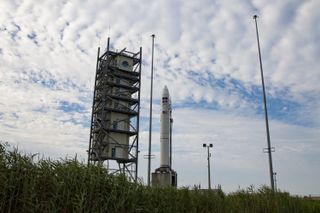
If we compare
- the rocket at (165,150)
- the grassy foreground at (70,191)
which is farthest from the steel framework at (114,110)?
the grassy foreground at (70,191)

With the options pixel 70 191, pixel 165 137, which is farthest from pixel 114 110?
pixel 70 191

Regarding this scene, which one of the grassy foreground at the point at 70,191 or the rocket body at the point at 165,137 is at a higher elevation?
the rocket body at the point at 165,137

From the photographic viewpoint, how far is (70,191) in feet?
26.6

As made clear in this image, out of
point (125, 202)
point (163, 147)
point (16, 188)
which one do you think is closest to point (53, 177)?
point (16, 188)

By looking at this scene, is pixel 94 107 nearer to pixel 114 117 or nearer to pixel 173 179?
pixel 114 117

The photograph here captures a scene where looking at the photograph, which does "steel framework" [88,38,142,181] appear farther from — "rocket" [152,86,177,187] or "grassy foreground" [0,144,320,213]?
"grassy foreground" [0,144,320,213]

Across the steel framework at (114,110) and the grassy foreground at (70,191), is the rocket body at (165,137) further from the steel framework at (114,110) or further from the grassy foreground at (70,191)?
the grassy foreground at (70,191)

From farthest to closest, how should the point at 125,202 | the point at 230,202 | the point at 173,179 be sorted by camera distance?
the point at 173,179, the point at 230,202, the point at 125,202

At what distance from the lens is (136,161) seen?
1633 inches

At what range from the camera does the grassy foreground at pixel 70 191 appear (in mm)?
7359

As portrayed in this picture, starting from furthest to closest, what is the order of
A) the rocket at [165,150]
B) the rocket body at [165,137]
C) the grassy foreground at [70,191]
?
the rocket body at [165,137] → the rocket at [165,150] → the grassy foreground at [70,191]

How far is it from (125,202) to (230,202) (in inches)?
262

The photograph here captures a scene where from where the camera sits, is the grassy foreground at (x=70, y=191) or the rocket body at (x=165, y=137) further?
the rocket body at (x=165, y=137)

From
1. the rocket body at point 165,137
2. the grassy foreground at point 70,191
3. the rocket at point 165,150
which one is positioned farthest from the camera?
the rocket body at point 165,137
